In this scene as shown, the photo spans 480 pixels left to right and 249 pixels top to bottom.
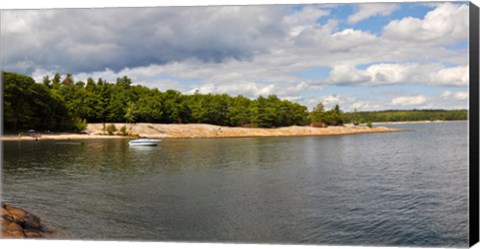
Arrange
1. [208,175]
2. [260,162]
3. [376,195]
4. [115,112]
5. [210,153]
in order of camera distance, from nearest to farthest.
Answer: [376,195]
[208,175]
[260,162]
[210,153]
[115,112]

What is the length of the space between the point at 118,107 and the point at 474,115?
19.4 metres

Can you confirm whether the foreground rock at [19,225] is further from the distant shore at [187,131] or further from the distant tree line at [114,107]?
the distant shore at [187,131]

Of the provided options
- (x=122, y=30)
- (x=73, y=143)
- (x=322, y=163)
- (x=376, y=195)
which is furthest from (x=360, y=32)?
(x=73, y=143)

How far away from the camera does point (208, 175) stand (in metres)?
14.9

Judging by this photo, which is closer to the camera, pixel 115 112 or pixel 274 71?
pixel 274 71

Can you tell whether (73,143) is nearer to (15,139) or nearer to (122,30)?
(15,139)

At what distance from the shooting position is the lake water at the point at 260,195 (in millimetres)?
8633

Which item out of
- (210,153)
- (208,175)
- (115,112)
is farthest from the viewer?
(115,112)

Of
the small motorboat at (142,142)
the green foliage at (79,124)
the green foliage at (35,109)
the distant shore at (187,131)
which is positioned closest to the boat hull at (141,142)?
the small motorboat at (142,142)

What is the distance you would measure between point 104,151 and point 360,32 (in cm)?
1640

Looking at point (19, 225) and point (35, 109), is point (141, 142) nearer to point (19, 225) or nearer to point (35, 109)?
point (35, 109)

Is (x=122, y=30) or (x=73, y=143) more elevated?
(x=122, y=30)

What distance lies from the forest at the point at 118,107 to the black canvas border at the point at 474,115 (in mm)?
9333

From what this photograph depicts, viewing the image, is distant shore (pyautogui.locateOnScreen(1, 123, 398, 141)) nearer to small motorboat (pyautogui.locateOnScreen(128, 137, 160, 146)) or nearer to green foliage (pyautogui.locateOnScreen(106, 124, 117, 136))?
green foliage (pyautogui.locateOnScreen(106, 124, 117, 136))
